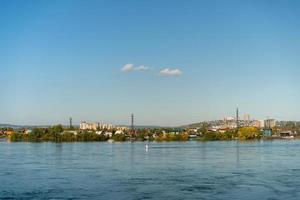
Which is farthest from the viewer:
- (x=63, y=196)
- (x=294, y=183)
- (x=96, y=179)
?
(x=96, y=179)

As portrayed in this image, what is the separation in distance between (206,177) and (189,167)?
21.6 feet

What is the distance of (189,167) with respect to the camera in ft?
113

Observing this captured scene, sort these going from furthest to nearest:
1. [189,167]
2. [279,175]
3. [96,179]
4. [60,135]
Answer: [60,135] < [189,167] < [279,175] < [96,179]

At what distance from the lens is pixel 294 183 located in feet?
81.8

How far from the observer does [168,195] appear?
2139 centimetres

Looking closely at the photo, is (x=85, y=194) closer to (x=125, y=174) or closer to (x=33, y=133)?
(x=125, y=174)

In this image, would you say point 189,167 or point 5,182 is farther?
point 189,167

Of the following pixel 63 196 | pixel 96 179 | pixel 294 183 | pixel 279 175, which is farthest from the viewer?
pixel 279 175

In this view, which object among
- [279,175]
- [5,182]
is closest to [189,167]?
[279,175]

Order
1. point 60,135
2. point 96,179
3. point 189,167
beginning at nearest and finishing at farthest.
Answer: point 96,179 → point 189,167 → point 60,135

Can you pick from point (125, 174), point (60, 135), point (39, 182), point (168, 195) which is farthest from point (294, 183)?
point (60, 135)

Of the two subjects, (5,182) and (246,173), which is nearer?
(5,182)

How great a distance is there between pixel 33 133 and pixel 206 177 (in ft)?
288

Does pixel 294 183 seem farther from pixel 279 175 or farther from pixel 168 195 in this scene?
pixel 168 195
